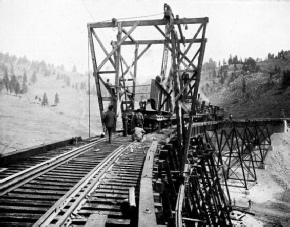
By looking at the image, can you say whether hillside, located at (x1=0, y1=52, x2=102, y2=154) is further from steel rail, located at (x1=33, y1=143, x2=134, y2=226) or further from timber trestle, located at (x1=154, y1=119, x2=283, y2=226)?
steel rail, located at (x1=33, y1=143, x2=134, y2=226)

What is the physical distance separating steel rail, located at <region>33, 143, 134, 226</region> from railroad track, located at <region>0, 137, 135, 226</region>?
0.38 ft

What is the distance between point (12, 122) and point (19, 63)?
79.0 metres

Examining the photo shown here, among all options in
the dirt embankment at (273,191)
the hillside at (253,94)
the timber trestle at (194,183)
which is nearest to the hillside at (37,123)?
the timber trestle at (194,183)

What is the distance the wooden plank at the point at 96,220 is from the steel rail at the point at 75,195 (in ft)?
0.94

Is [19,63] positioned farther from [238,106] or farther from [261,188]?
[261,188]

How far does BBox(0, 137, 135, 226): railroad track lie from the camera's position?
270 centimetres

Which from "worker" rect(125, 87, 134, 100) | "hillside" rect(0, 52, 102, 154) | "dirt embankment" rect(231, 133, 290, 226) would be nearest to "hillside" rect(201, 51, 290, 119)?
"dirt embankment" rect(231, 133, 290, 226)

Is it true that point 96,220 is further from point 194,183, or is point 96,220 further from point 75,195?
point 194,183

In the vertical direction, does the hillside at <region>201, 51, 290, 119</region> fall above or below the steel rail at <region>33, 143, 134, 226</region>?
above

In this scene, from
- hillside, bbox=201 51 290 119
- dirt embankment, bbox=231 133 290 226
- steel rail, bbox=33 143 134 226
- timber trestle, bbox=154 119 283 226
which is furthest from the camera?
hillside, bbox=201 51 290 119

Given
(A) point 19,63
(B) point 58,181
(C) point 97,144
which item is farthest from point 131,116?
(A) point 19,63

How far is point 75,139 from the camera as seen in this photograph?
7.58 m

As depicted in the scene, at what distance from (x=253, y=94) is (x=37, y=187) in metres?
53.4

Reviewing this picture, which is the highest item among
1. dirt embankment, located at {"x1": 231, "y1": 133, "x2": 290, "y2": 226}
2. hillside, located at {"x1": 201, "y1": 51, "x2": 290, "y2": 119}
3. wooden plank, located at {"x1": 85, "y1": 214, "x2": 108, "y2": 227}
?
hillside, located at {"x1": 201, "y1": 51, "x2": 290, "y2": 119}
